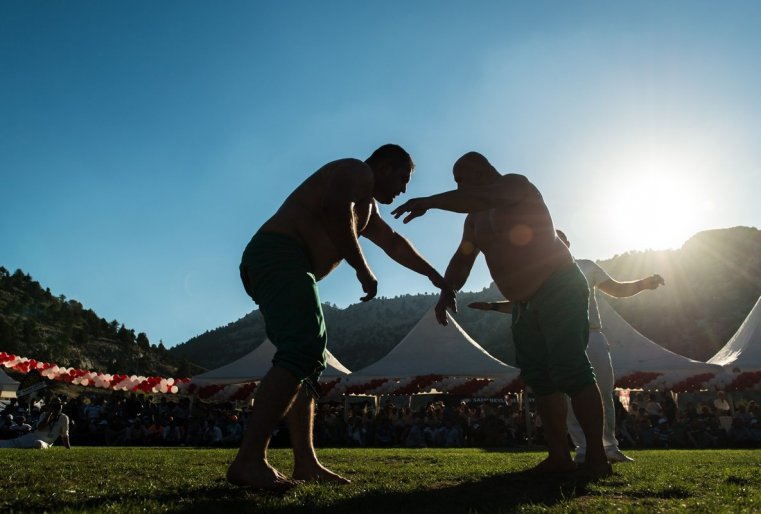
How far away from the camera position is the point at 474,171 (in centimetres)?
409

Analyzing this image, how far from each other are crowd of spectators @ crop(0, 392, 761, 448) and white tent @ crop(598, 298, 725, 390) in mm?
561

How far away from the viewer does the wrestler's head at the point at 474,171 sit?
13.3 ft

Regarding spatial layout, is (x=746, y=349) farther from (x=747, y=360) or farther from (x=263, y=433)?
(x=263, y=433)

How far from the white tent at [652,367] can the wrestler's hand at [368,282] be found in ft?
45.7

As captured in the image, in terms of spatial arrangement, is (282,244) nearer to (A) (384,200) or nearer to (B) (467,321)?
(A) (384,200)

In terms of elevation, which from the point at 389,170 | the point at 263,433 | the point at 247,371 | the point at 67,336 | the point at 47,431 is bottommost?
the point at 47,431

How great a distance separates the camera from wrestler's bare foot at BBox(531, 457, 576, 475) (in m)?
3.30

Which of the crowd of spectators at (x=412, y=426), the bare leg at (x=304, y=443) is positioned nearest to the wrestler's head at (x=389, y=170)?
the bare leg at (x=304, y=443)

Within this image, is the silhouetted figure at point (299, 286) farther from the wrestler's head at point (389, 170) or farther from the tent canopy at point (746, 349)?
the tent canopy at point (746, 349)

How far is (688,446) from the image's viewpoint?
13.0 meters

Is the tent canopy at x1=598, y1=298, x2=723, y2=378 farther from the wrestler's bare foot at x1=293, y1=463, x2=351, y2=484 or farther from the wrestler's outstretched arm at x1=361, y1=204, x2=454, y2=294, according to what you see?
the wrestler's bare foot at x1=293, y1=463, x2=351, y2=484

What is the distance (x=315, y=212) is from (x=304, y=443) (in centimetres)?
132

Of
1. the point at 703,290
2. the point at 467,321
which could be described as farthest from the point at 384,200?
the point at 467,321

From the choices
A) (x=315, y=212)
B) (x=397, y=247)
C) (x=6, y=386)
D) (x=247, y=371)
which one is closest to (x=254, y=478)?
(x=315, y=212)
